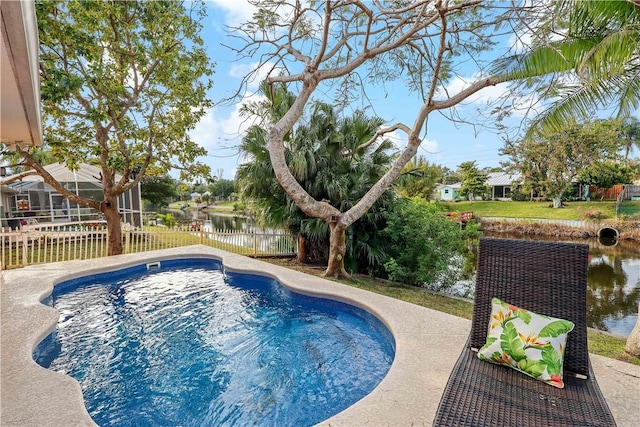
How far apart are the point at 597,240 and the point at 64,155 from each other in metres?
24.6

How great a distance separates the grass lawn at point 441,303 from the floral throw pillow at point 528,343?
5.68 ft

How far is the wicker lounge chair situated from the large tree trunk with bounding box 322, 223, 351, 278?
3.85 metres

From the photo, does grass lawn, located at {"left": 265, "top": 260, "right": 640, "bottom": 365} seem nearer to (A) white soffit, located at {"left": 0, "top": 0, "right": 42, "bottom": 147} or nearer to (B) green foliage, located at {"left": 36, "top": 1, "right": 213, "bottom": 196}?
(B) green foliage, located at {"left": 36, "top": 1, "right": 213, "bottom": 196}

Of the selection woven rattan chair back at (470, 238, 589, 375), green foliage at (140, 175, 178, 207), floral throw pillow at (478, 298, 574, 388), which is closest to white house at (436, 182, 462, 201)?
green foliage at (140, 175, 178, 207)

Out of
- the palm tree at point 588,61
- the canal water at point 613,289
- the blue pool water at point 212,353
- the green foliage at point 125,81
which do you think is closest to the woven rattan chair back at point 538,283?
the blue pool water at point 212,353

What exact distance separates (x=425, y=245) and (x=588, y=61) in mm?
4102

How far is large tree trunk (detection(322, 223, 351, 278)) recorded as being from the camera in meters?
6.75

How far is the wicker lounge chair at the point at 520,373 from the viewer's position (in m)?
1.91

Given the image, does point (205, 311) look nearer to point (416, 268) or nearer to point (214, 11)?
point (416, 268)

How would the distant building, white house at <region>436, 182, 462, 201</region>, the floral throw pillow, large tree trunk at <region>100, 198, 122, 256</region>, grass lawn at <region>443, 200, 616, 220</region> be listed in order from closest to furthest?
the floral throw pillow < large tree trunk at <region>100, 198, 122, 256</region> < grass lawn at <region>443, 200, 616, 220</region> < the distant building < white house at <region>436, 182, 462, 201</region>

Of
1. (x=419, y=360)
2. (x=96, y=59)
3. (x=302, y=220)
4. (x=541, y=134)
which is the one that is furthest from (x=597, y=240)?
(x=96, y=59)

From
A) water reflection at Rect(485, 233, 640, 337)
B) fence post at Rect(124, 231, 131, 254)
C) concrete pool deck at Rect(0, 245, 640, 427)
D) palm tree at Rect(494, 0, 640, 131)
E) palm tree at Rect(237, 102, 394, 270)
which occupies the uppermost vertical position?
palm tree at Rect(494, 0, 640, 131)

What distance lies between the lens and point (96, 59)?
22.6 feet

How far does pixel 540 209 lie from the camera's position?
25047 mm
